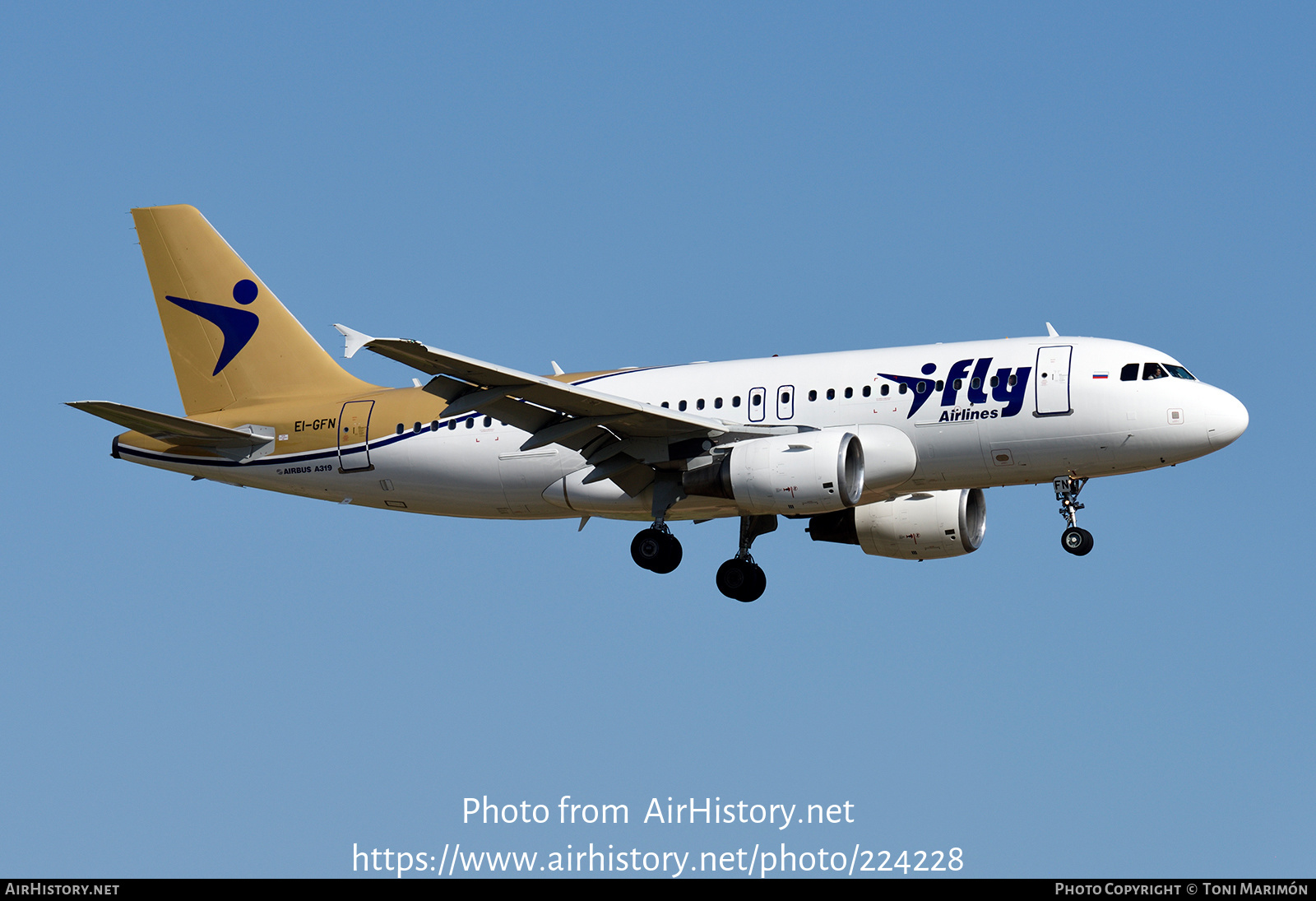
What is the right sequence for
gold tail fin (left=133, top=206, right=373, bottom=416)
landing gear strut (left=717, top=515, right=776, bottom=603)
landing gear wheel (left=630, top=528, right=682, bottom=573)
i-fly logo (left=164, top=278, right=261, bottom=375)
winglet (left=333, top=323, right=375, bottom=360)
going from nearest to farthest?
winglet (left=333, top=323, right=375, bottom=360), landing gear wheel (left=630, top=528, right=682, bottom=573), landing gear strut (left=717, top=515, right=776, bottom=603), gold tail fin (left=133, top=206, right=373, bottom=416), i-fly logo (left=164, top=278, right=261, bottom=375)

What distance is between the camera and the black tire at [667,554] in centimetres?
3481

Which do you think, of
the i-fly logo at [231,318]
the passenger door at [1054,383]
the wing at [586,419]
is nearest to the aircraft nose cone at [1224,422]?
the passenger door at [1054,383]

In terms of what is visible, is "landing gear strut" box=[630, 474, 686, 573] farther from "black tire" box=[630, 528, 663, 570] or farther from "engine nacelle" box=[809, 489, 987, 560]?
"engine nacelle" box=[809, 489, 987, 560]

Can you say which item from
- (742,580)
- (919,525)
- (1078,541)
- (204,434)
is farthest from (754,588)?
(204,434)

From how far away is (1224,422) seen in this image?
31.1m

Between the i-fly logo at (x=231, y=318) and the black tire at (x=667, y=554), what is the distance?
38.4ft

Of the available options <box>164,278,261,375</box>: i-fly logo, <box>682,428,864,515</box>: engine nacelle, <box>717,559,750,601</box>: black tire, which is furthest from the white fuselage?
<box>164,278,261,375</box>: i-fly logo

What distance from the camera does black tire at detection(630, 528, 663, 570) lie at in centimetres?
3478

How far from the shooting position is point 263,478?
121ft

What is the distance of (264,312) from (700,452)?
12.6m

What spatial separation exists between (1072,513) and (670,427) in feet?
27.1

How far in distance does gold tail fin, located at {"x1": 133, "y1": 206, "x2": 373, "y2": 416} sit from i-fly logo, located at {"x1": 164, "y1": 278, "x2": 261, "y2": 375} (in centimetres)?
2
